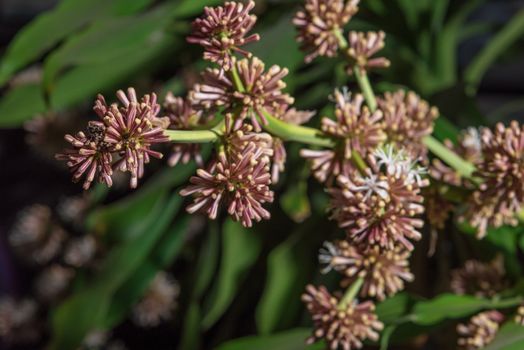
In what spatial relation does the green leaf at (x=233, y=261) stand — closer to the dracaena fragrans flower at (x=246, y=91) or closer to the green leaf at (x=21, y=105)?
the green leaf at (x=21, y=105)

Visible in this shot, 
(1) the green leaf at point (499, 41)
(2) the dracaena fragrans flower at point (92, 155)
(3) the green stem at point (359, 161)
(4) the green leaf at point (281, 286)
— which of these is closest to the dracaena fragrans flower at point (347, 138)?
(3) the green stem at point (359, 161)

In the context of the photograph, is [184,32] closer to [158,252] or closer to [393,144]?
[158,252]

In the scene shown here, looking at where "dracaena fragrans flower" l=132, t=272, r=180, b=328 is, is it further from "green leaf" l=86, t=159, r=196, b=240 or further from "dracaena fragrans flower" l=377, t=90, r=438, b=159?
"dracaena fragrans flower" l=377, t=90, r=438, b=159

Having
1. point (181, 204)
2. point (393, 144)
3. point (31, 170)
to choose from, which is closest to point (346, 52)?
point (393, 144)

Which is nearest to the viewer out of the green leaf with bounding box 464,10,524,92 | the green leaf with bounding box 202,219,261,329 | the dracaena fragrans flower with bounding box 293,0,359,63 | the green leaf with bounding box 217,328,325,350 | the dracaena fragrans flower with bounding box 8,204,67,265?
the dracaena fragrans flower with bounding box 293,0,359,63

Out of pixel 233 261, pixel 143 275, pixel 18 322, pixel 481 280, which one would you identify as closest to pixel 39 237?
pixel 18 322

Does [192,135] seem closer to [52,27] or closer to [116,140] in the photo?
[116,140]

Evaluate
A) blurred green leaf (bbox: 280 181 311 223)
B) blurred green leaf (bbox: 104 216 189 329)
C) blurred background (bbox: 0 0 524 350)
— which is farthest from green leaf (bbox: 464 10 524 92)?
blurred green leaf (bbox: 104 216 189 329)
